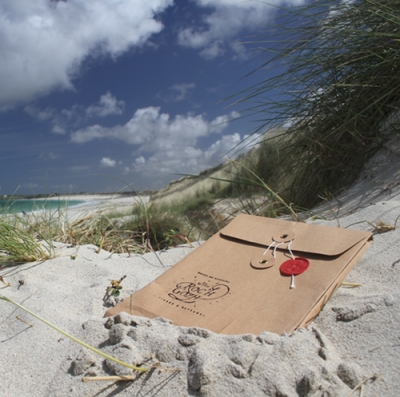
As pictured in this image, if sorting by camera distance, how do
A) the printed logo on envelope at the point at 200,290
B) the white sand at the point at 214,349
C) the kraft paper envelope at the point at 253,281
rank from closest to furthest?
the white sand at the point at 214,349 → the kraft paper envelope at the point at 253,281 → the printed logo on envelope at the point at 200,290

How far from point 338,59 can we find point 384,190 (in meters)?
0.87

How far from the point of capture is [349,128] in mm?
2322

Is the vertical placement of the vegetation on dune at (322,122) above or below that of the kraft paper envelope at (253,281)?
above

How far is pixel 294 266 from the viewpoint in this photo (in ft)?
3.95

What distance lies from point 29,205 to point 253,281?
1825 millimetres

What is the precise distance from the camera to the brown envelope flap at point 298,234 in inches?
48.2

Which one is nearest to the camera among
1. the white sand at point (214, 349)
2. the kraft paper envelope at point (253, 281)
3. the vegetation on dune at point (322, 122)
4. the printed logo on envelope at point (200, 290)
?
the white sand at point (214, 349)

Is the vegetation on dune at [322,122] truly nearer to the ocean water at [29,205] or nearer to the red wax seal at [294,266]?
the ocean water at [29,205]

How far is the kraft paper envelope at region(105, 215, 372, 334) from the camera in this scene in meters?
1.05

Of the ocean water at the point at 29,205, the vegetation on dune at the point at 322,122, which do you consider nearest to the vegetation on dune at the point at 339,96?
the vegetation on dune at the point at 322,122

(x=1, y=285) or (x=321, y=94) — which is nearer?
(x=1, y=285)

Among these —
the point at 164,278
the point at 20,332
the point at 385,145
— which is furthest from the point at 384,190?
the point at 20,332

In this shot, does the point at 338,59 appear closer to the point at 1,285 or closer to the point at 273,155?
the point at 273,155

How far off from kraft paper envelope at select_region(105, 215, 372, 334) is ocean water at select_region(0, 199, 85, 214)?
135 centimetres
